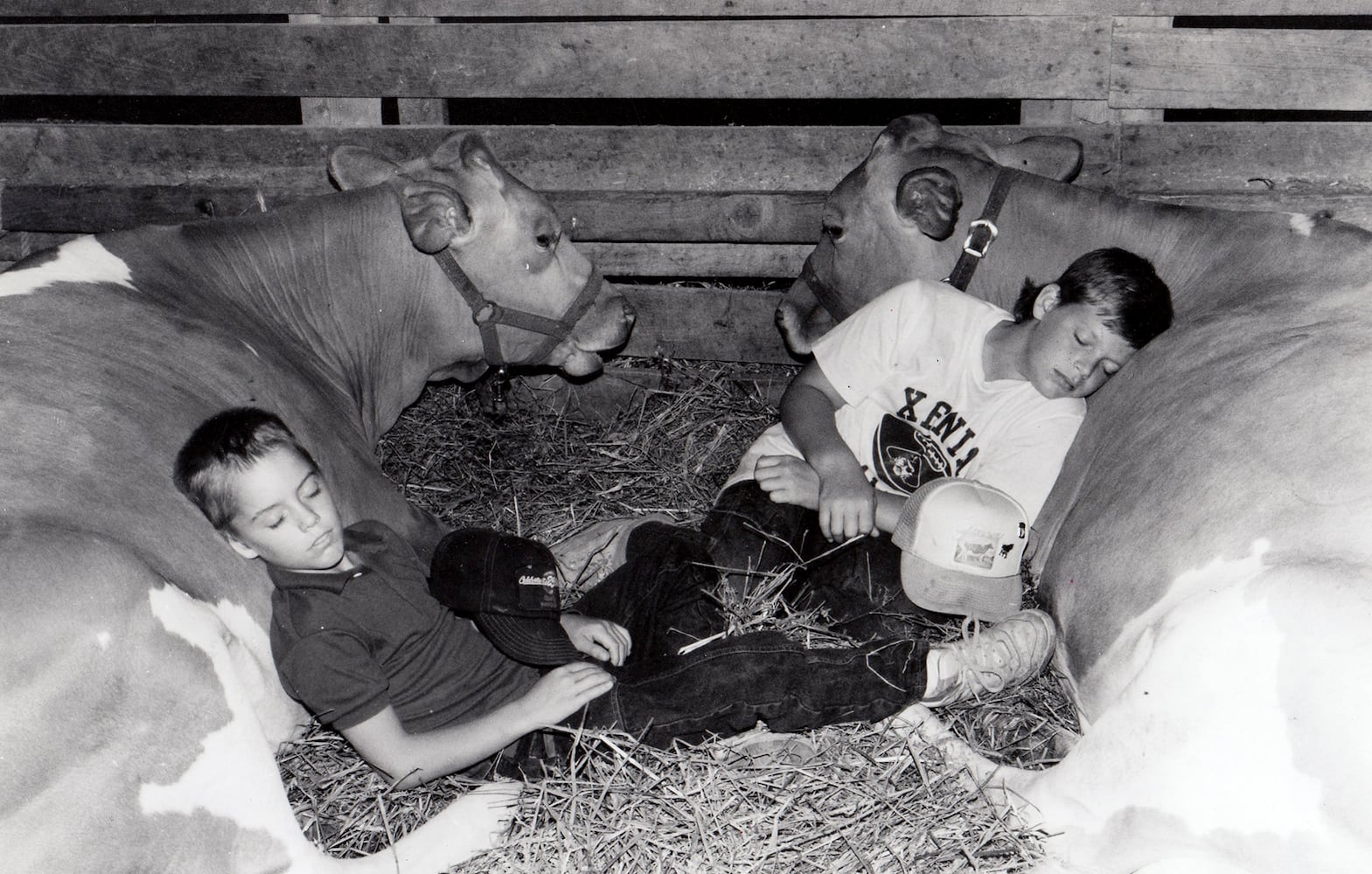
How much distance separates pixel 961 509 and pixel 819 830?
0.96 meters

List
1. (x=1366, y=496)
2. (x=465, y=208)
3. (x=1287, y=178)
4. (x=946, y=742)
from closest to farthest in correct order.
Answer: (x=1366, y=496), (x=946, y=742), (x=465, y=208), (x=1287, y=178)

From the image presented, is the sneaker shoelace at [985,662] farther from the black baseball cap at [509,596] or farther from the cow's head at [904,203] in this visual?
the cow's head at [904,203]

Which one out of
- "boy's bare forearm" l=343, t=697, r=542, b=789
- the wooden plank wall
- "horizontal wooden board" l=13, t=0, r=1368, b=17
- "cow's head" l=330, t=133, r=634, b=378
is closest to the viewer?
"boy's bare forearm" l=343, t=697, r=542, b=789

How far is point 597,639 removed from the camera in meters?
3.20

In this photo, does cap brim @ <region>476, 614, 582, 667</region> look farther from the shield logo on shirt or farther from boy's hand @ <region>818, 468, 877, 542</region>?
the shield logo on shirt

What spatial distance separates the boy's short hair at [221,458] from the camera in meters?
2.53

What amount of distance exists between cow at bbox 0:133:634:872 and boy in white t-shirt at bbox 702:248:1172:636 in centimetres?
99

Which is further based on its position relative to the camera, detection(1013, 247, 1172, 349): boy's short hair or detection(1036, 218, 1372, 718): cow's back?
detection(1013, 247, 1172, 349): boy's short hair

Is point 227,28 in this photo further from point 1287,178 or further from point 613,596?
point 1287,178

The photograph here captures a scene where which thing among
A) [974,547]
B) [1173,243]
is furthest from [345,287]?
[1173,243]

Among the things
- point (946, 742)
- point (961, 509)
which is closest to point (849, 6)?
point (961, 509)

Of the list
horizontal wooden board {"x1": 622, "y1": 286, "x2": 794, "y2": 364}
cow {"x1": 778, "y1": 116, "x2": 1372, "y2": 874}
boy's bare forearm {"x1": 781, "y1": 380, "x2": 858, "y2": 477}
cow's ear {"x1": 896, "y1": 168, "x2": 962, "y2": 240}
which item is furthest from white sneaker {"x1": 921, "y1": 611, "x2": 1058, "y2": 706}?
horizontal wooden board {"x1": 622, "y1": 286, "x2": 794, "y2": 364}

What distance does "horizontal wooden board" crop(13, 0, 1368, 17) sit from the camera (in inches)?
167

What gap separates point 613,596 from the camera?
3586mm
